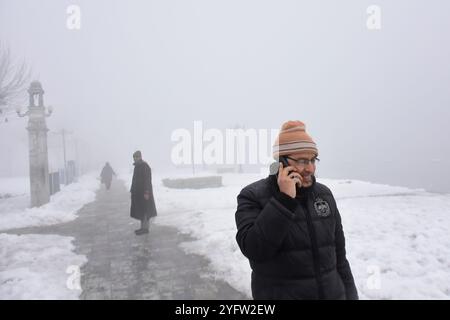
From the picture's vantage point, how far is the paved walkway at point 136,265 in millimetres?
5363

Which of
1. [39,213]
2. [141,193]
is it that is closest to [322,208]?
[141,193]

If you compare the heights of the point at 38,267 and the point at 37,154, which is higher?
the point at 37,154

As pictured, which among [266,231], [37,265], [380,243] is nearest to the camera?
[266,231]

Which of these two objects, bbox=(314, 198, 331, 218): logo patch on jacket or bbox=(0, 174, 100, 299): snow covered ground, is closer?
bbox=(314, 198, 331, 218): logo patch on jacket

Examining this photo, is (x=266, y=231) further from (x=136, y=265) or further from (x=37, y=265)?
(x=37, y=265)

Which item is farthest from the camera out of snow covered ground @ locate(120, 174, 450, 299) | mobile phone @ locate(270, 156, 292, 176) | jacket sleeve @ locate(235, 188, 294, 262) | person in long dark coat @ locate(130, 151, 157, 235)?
person in long dark coat @ locate(130, 151, 157, 235)

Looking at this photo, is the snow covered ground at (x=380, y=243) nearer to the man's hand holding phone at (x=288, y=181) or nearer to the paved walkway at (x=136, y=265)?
the paved walkway at (x=136, y=265)

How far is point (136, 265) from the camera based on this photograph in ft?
22.0

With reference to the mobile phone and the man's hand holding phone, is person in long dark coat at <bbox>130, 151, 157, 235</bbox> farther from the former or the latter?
the man's hand holding phone

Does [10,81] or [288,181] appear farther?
[10,81]

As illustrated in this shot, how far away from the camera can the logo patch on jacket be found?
2492 millimetres

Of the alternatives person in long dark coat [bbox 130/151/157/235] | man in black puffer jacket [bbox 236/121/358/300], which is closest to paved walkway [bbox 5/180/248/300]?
person in long dark coat [bbox 130/151/157/235]

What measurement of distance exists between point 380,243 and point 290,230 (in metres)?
Answer: 5.71

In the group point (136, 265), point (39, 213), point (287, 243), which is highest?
point (287, 243)
